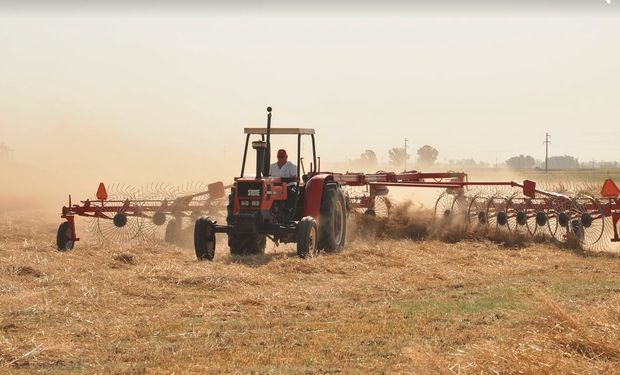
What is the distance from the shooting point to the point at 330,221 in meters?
15.4

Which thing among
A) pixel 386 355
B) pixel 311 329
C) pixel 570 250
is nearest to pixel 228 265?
pixel 311 329

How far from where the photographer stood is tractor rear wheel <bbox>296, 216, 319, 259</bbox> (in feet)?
45.8

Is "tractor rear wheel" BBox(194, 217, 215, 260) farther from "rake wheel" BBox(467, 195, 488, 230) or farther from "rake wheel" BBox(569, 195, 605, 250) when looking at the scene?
"rake wheel" BBox(569, 195, 605, 250)

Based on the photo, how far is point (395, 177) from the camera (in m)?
19.6

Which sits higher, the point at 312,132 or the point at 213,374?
the point at 312,132

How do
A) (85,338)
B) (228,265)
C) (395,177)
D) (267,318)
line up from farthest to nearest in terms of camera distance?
(395,177) → (228,265) → (267,318) → (85,338)

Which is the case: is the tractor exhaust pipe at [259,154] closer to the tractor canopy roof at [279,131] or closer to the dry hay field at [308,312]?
the tractor canopy roof at [279,131]

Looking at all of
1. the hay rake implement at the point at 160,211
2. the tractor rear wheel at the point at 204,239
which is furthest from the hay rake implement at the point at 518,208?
the tractor rear wheel at the point at 204,239

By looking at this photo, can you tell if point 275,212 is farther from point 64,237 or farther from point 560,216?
point 560,216

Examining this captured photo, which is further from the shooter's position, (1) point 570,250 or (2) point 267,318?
(1) point 570,250

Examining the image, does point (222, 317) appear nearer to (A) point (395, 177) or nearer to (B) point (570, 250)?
(B) point (570, 250)

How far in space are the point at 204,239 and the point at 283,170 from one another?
6.55ft

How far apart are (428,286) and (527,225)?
7142 mm

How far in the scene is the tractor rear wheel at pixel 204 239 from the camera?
47.3 feet
